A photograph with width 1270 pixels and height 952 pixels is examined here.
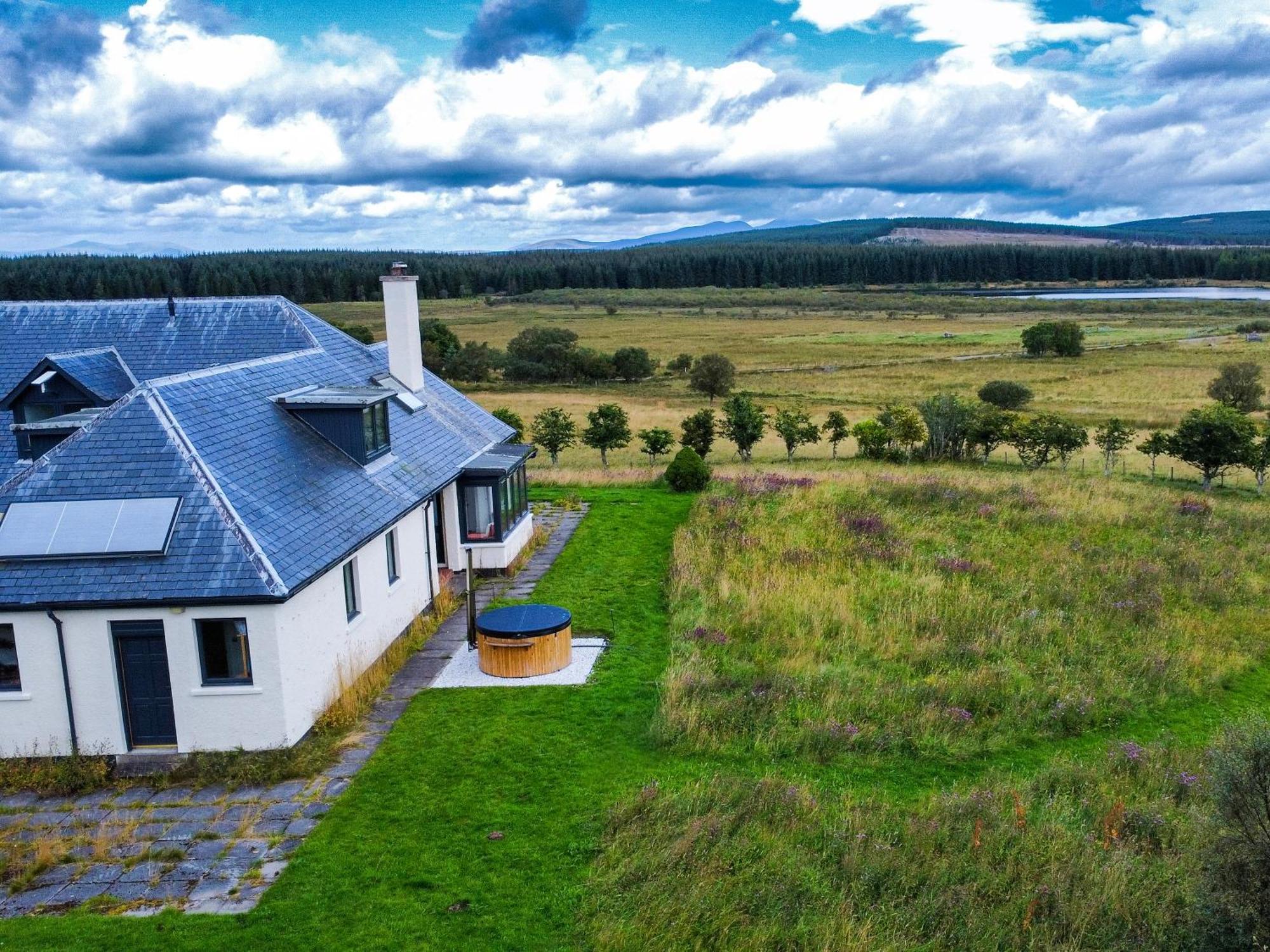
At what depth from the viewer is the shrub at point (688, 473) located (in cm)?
2866

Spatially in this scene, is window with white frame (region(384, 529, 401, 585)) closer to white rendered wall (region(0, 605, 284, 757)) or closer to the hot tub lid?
the hot tub lid

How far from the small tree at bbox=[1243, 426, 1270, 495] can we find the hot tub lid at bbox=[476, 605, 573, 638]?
76.1 feet

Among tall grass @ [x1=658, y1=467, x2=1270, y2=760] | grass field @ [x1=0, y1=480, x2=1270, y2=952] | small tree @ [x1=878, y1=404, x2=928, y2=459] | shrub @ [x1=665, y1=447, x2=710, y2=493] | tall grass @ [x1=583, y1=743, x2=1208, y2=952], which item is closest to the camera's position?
tall grass @ [x1=583, y1=743, x2=1208, y2=952]

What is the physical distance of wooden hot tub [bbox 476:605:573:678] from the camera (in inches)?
583

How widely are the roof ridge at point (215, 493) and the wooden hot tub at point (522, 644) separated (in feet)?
13.0

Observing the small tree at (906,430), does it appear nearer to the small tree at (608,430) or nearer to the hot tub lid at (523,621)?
the small tree at (608,430)

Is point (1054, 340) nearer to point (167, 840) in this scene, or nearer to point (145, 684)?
point (145, 684)

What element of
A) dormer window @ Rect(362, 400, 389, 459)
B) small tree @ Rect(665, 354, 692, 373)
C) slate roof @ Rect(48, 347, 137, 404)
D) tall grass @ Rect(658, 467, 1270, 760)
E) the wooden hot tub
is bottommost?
tall grass @ Rect(658, 467, 1270, 760)

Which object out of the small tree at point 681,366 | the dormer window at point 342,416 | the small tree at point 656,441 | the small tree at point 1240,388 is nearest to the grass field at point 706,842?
the dormer window at point 342,416

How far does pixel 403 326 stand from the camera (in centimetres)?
2225

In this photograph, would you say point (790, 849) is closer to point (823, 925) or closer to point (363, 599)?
point (823, 925)

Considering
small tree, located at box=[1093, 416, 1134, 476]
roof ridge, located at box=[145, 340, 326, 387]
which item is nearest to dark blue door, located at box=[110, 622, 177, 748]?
roof ridge, located at box=[145, 340, 326, 387]

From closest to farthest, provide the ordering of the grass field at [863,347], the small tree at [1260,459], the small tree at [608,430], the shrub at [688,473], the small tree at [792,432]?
1. the small tree at [1260,459]
2. the shrub at [688,473]
3. the small tree at [608,430]
4. the small tree at [792,432]
5. the grass field at [863,347]

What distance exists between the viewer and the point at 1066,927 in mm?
8672
